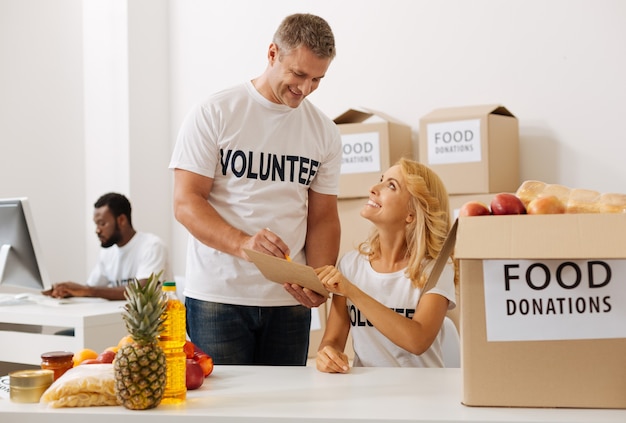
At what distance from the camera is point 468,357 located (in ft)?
4.03

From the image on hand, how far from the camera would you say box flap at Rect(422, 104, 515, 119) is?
317cm

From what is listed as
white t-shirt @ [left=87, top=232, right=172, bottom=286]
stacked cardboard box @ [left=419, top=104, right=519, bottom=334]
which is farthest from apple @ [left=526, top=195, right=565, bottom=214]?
white t-shirt @ [left=87, top=232, right=172, bottom=286]

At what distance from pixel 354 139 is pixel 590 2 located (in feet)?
4.07

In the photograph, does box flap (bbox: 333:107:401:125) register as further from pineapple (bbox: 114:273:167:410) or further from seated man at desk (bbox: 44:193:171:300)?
pineapple (bbox: 114:273:167:410)

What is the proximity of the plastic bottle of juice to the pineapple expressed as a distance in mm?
69

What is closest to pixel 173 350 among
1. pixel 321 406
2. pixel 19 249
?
pixel 321 406

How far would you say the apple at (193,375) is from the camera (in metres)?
1.40

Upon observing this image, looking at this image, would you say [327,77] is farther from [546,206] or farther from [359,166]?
[546,206]

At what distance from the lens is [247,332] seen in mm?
1935

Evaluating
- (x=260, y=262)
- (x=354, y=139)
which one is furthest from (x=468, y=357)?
(x=354, y=139)

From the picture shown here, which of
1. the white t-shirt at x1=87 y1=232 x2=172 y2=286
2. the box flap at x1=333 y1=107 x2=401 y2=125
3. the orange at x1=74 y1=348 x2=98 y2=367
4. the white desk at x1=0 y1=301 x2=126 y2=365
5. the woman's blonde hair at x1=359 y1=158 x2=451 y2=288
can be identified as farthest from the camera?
the white t-shirt at x1=87 y1=232 x2=172 y2=286

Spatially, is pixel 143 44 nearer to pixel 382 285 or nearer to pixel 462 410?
pixel 382 285

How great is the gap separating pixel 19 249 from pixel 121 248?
863 millimetres

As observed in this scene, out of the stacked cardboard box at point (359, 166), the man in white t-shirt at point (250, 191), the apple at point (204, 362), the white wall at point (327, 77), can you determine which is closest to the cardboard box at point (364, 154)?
the stacked cardboard box at point (359, 166)
